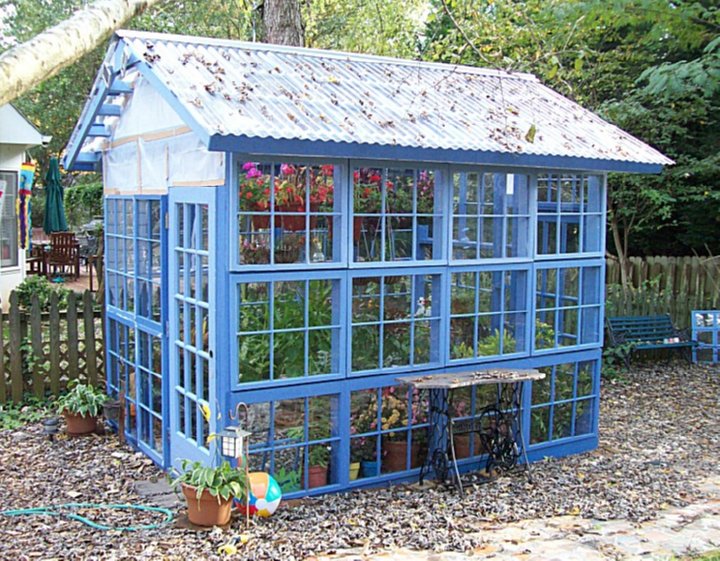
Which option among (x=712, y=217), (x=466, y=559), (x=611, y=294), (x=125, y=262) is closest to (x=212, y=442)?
(x=466, y=559)

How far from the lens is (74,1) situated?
70.8 ft

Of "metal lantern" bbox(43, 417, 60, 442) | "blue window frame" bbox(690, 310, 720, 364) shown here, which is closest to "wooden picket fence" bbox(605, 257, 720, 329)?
"blue window frame" bbox(690, 310, 720, 364)

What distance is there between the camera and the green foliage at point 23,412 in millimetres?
8531

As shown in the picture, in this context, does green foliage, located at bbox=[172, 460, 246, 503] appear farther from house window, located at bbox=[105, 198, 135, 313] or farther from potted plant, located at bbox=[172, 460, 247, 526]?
house window, located at bbox=[105, 198, 135, 313]

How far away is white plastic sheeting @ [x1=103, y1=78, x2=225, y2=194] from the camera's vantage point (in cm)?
630

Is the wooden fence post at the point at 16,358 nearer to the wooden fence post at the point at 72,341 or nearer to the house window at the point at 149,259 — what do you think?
the wooden fence post at the point at 72,341

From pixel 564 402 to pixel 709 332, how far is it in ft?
19.8

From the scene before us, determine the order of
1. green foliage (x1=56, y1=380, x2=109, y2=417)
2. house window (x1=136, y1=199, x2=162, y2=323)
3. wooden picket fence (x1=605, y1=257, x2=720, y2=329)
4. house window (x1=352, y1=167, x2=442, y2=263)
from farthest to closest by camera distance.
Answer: wooden picket fence (x1=605, y1=257, x2=720, y2=329) < green foliage (x1=56, y1=380, x2=109, y2=417) < house window (x1=136, y1=199, x2=162, y2=323) < house window (x1=352, y1=167, x2=442, y2=263)

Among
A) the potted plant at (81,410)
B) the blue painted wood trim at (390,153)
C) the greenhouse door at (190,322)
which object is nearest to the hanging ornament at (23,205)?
the potted plant at (81,410)

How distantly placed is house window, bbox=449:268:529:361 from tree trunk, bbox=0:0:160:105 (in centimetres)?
411

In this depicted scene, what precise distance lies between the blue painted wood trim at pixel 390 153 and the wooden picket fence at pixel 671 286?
19.0 feet

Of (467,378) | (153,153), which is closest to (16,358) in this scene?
(153,153)

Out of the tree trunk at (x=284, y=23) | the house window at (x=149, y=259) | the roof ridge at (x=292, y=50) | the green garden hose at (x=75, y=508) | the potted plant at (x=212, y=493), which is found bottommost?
the green garden hose at (x=75, y=508)

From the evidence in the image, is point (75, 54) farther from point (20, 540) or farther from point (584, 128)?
point (584, 128)
